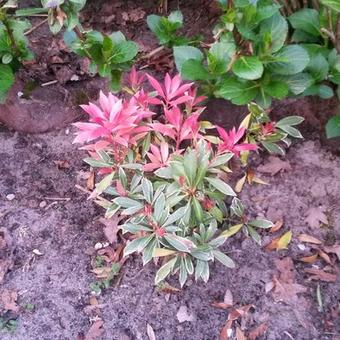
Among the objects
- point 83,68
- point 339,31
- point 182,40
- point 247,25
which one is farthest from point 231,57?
point 83,68

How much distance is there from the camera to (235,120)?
2576mm

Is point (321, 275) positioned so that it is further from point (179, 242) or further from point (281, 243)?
point (179, 242)

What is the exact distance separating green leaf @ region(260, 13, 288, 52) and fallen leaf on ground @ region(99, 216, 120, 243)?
106 centimetres

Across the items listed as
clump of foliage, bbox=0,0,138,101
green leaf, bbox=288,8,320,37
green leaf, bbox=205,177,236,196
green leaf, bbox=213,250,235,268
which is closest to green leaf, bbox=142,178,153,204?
green leaf, bbox=205,177,236,196

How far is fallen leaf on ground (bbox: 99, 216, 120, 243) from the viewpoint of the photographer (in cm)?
236

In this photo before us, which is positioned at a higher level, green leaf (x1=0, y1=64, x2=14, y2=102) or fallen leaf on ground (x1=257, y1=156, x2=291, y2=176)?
green leaf (x1=0, y1=64, x2=14, y2=102)

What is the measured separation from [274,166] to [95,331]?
1.15 meters

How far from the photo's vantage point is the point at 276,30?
198 centimetres

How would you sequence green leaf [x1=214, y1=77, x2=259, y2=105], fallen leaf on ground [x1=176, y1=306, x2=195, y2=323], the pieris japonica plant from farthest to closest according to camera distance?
fallen leaf on ground [x1=176, y1=306, x2=195, y2=323] < green leaf [x1=214, y1=77, x2=259, y2=105] < the pieris japonica plant

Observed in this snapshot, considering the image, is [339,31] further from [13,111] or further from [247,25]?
[13,111]

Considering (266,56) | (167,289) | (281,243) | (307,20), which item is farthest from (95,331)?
(307,20)

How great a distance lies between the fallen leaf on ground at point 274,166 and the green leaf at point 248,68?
2.31 ft

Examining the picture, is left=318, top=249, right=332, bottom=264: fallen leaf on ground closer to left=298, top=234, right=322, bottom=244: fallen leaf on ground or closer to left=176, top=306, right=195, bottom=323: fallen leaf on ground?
left=298, top=234, right=322, bottom=244: fallen leaf on ground

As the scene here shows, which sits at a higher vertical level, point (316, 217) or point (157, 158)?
point (157, 158)
